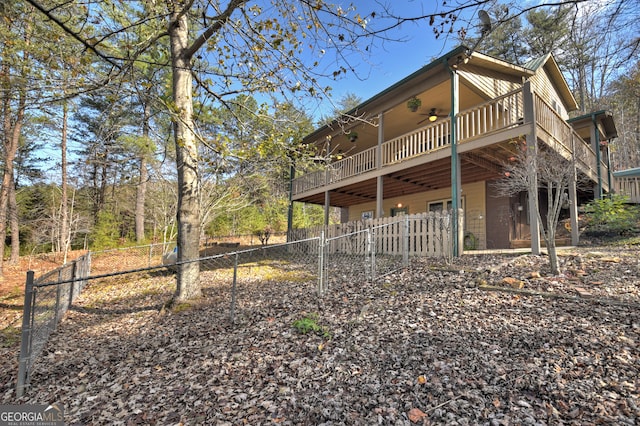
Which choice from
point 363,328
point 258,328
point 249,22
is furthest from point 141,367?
point 249,22

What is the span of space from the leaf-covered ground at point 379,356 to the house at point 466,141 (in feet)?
8.99

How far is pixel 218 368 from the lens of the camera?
116 inches

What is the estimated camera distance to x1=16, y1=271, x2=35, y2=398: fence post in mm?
2604

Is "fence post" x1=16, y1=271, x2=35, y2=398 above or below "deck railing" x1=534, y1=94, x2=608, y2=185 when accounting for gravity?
below

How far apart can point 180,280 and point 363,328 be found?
3.40 metres

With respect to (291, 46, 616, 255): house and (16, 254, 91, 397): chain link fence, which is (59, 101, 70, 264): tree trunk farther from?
(291, 46, 616, 255): house

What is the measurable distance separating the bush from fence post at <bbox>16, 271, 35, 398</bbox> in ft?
39.9

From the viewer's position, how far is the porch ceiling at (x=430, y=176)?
830 cm

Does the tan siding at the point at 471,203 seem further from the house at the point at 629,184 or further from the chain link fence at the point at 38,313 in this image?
the chain link fence at the point at 38,313

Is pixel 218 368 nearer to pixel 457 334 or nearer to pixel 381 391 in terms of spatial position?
pixel 381 391

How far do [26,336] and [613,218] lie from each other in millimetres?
12273

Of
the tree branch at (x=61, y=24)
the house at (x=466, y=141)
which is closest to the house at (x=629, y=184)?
the house at (x=466, y=141)

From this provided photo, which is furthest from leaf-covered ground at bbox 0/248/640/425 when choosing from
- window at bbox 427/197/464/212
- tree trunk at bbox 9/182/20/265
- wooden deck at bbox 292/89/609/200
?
tree trunk at bbox 9/182/20/265

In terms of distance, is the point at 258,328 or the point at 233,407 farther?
the point at 258,328
